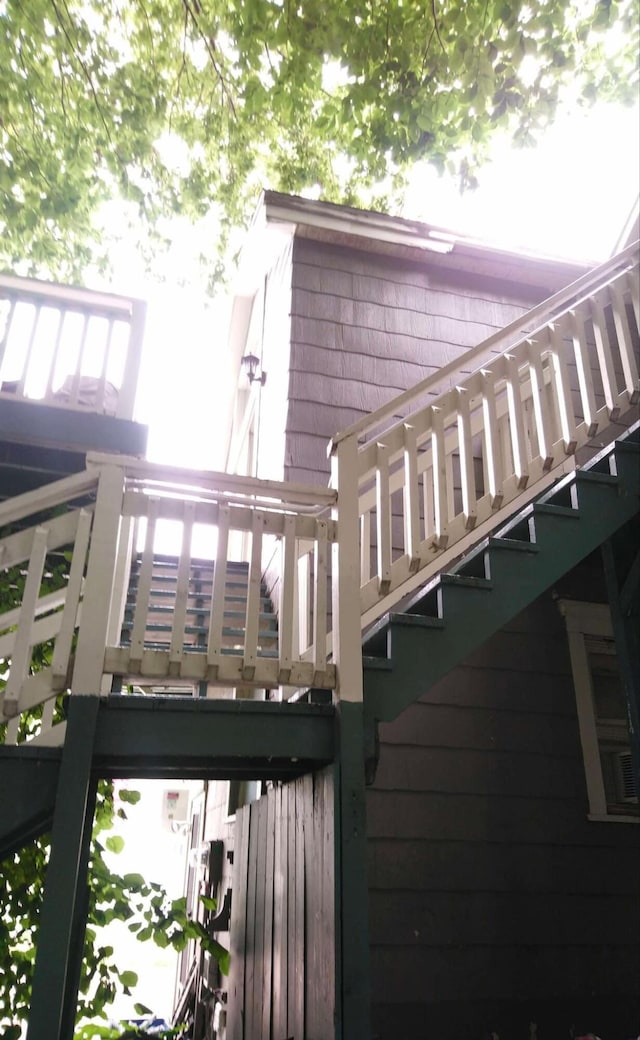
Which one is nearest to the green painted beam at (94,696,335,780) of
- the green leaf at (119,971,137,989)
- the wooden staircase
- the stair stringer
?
the wooden staircase

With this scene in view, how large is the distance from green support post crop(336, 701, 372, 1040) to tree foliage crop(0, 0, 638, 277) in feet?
13.5

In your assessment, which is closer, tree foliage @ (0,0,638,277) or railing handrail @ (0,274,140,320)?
railing handrail @ (0,274,140,320)

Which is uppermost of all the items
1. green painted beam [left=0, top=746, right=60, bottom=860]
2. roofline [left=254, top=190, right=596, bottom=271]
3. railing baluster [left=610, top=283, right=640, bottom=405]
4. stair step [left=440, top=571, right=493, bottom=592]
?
roofline [left=254, top=190, right=596, bottom=271]

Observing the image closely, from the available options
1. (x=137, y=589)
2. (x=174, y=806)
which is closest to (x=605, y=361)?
(x=137, y=589)

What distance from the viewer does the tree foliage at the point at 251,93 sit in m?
4.75

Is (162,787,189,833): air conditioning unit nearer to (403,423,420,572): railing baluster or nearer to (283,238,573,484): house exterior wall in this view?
(283,238,573,484): house exterior wall

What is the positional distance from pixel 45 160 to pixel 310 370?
3.85 meters

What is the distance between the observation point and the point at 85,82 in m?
6.77

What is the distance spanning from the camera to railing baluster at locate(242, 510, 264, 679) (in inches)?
104

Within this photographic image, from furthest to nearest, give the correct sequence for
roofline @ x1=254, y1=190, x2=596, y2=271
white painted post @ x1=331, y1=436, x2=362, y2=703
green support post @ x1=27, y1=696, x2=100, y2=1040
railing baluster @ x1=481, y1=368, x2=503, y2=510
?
1. roofline @ x1=254, y1=190, x2=596, y2=271
2. railing baluster @ x1=481, y1=368, x2=503, y2=510
3. white painted post @ x1=331, y1=436, x2=362, y2=703
4. green support post @ x1=27, y1=696, x2=100, y2=1040

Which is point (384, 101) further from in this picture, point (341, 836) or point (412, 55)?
point (341, 836)

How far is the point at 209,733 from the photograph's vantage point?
2.59 m

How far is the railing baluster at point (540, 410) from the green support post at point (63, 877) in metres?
2.29

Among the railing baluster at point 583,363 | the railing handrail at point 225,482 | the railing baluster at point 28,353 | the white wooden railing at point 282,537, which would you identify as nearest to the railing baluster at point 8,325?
the railing baluster at point 28,353
